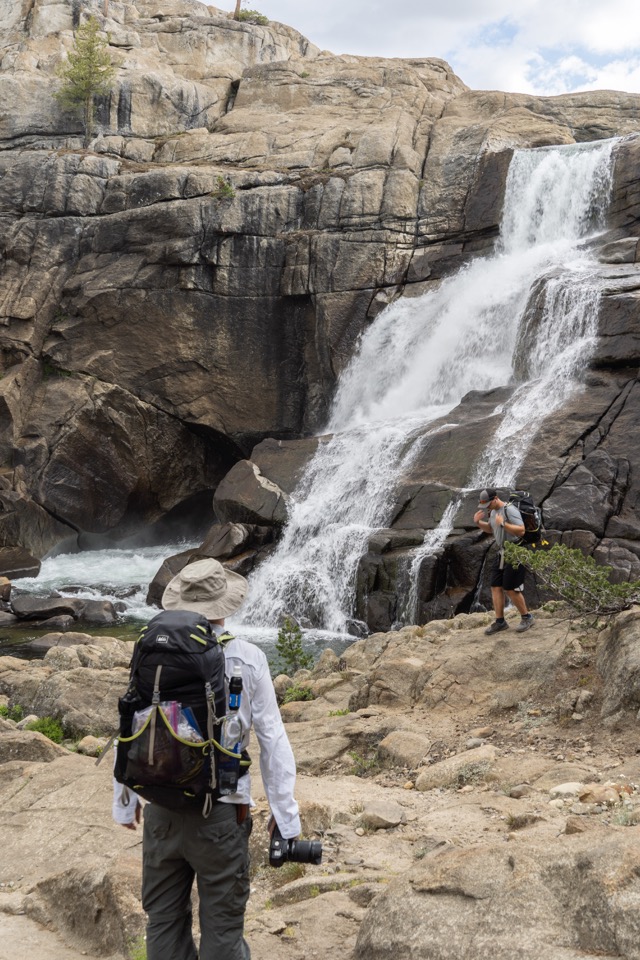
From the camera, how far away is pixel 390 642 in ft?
42.3

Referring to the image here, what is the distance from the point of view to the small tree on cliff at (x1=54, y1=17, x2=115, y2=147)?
33.9 meters

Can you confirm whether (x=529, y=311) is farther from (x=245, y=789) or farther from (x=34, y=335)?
(x=245, y=789)

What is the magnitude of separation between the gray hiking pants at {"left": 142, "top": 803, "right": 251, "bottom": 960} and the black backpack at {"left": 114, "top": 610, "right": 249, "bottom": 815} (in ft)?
0.52

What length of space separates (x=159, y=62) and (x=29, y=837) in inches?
1547

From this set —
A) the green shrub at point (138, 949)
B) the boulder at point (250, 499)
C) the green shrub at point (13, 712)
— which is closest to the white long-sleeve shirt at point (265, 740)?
the green shrub at point (138, 949)

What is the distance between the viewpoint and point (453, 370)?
26.5 metres

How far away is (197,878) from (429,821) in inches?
108

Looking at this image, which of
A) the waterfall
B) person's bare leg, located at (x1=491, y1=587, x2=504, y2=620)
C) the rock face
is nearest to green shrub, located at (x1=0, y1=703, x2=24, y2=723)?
person's bare leg, located at (x1=491, y1=587, x2=504, y2=620)

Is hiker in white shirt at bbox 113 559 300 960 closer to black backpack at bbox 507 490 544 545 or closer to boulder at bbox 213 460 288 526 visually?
black backpack at bbox 507 490 544 545

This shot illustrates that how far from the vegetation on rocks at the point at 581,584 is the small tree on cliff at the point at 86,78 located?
30692 mm

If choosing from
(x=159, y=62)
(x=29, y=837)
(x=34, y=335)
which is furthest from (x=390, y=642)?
(x=159, y=62)

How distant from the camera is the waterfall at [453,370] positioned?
20.6 metres

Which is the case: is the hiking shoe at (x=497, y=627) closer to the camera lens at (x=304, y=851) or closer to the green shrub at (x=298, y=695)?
the green shrub at (x=298, y=695)

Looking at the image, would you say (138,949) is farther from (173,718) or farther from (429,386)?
(429,386)
